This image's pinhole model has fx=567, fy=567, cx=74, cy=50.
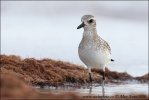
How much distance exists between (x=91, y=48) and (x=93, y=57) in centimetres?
33

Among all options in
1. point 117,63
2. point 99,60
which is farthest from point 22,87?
point 117,63

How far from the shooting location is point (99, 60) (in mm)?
19438

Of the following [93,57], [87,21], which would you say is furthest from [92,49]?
[87,21]

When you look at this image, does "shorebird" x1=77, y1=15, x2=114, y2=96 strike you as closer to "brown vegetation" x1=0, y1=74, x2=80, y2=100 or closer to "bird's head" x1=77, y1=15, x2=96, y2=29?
"bird's head" x1=77, y1=15, x2=96, y2=29

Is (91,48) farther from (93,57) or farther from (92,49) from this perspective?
(93,57)

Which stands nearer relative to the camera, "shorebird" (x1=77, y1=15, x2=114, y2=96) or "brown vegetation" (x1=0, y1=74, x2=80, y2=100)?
"brown vegetation" (x1=0, y1=74, x2=80, y2=100)

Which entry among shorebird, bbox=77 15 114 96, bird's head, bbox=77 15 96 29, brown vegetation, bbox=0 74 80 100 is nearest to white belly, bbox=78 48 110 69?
shorebird, bbox=77 15 114 96

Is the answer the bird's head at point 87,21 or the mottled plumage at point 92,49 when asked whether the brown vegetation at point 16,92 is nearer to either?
the mottled plumage at point 92,49

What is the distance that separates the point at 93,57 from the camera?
19.2 m

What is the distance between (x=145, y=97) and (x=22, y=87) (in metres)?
3.77

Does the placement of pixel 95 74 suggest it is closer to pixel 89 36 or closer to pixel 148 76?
pixel 148 76

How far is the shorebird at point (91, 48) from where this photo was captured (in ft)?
62.9

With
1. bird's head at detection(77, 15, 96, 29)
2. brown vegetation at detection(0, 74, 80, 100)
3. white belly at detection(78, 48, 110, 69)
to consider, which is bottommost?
brown vegetation at detection(0, 74, 80, 100)

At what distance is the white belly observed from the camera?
62.7 ft
